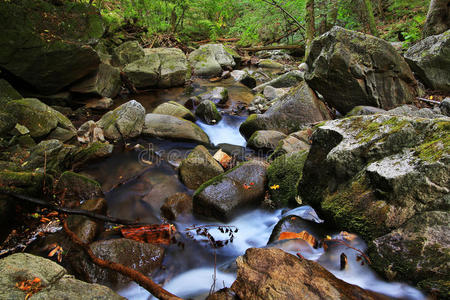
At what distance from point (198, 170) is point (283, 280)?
10.1 ft

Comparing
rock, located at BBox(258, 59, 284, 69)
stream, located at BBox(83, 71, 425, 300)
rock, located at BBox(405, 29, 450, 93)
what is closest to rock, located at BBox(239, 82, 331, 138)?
stream, located at BBox(83, 71, 425, 300)

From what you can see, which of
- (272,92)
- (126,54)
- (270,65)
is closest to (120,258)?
(272,92)

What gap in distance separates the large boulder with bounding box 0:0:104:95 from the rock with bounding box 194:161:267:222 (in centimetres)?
520

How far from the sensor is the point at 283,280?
6.04 ft

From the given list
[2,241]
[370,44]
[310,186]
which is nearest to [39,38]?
[2,241]

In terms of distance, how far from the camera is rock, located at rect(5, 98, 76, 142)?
4.88 m

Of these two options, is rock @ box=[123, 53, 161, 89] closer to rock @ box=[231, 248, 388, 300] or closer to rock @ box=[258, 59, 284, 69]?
rock @ box=[258, 59, 284, 69]

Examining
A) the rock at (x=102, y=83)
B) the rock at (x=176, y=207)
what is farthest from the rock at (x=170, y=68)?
the rock at (x=176, y=207)

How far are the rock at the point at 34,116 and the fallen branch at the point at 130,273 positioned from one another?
2.60m

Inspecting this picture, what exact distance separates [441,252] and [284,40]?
1845 centimetres

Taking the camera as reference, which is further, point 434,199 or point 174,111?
point 174,111

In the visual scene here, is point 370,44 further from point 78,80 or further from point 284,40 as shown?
point 284,40

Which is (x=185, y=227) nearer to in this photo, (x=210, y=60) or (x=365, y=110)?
(x=365, y=110)

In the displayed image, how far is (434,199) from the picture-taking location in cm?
215
